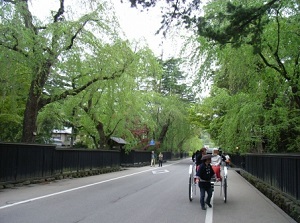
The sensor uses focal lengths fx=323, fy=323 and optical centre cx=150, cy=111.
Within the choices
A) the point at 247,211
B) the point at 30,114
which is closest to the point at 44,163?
the point at 30,114

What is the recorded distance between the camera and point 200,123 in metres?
44.0

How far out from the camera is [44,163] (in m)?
16.5

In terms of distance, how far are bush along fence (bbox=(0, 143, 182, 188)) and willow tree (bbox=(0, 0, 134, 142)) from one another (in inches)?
56.2

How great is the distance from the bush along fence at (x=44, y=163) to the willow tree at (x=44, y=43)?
143cm

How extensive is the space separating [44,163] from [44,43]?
20.2 feet

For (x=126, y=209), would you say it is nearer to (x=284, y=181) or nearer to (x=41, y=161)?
(x=284, y=181)

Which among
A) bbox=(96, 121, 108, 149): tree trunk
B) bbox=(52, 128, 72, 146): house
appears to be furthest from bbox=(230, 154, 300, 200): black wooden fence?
bbox=(52, 128, 72, 146): house

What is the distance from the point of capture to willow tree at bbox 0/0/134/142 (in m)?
13.0

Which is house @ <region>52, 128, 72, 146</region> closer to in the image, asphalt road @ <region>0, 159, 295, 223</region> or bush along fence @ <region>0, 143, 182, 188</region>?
bush along fence @ <region>0, 143, 182, 188</region>

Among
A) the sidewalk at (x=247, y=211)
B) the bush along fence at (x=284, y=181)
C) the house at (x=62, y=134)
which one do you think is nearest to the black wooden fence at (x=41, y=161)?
the sidewalk at (x=247, y=211)

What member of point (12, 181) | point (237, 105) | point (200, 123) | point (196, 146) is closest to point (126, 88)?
point (237, 105)

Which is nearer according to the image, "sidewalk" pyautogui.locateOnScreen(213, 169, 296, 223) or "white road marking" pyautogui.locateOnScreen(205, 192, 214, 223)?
"white road marking" pyautogui.locateOnScreen(205, 192, 214, 223)

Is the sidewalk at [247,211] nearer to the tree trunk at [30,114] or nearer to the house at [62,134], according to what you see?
the tree trunk at [30,114]

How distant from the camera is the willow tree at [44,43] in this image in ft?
42.5
